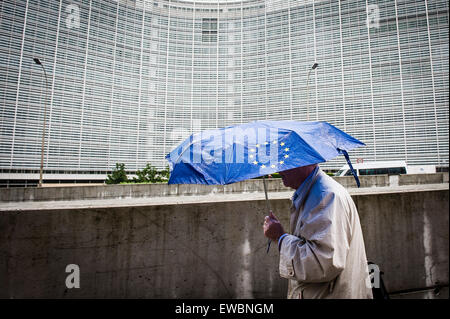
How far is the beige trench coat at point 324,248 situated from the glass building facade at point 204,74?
54981mm

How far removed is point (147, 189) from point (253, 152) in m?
11.8

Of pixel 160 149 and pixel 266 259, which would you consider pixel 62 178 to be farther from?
pixel 266 259

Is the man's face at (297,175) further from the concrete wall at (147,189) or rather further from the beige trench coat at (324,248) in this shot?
the concrete wall at (147,189)

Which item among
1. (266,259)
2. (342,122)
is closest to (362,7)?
(342,122)

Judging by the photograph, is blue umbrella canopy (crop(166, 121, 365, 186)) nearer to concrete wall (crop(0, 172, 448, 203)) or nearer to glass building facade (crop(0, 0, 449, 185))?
concrete wall (crop(0, 172, 448, 203))

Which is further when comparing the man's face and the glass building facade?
the glass building facade

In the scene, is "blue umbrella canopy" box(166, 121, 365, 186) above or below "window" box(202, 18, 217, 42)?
below

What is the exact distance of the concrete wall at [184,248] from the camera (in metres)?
2.15

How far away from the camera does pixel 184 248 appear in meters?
2.52

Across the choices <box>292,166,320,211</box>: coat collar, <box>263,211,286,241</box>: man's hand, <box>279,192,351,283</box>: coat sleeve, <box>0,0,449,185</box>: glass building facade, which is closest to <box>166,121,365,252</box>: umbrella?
<box>292,166,320,211</box>: coat collar

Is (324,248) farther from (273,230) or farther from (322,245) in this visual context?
(273,230)

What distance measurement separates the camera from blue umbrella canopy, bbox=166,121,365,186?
1297mm
